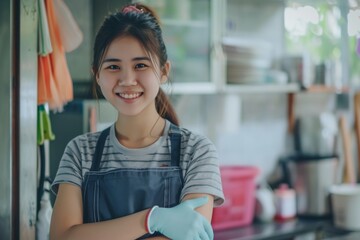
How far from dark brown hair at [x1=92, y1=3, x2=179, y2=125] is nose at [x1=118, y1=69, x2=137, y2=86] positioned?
45 mm

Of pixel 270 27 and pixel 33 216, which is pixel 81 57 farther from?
pixel 270 27

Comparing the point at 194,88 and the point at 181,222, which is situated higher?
the point at 194,88

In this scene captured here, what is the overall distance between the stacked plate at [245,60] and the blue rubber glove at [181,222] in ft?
5.03

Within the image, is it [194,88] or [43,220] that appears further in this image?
[194,88]

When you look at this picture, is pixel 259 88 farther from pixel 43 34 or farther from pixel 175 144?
pixel 175 144

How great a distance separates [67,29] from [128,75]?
368mm

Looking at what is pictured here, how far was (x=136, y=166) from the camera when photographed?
97 centimetres

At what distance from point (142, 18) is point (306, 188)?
1.94 metres

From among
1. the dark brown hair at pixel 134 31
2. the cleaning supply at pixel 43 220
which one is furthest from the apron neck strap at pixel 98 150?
the cleaning supply at pixel 43 220

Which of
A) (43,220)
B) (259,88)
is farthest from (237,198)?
(43,220)

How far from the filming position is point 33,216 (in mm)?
1183

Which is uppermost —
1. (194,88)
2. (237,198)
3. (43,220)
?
(194,88)

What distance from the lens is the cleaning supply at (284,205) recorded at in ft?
8.64

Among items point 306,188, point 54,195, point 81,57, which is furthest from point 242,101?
point 54,195
